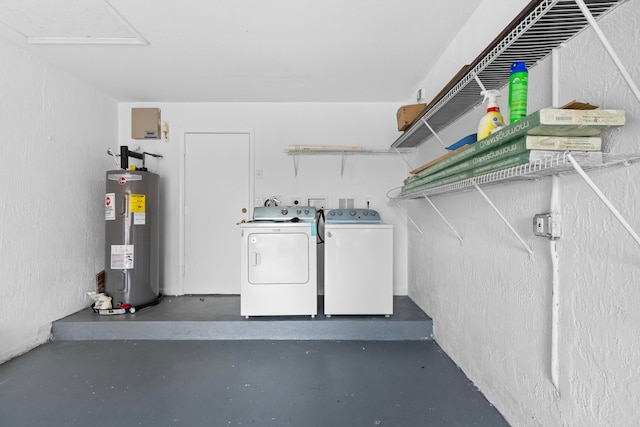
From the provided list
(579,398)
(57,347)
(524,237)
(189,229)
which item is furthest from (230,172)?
(579,398)

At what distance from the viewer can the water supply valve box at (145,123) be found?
10.8 ft

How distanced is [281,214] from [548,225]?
210 cm

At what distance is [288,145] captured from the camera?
11.0 feet

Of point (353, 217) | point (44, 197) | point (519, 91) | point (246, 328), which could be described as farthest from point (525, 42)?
point (44, 197)

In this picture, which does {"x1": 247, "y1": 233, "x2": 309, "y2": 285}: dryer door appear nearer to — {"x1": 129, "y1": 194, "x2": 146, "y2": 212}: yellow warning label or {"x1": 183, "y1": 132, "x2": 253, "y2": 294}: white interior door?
{"x1": 183, "y1": 132, "x2": 253, "y2": 294}: white interior door

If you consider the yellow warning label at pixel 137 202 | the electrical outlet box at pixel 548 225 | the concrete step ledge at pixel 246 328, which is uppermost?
the yellow warning label at pixel 137 202

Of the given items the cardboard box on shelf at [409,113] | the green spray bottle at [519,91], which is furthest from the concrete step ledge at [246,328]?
the green spray bottle at [519,91]

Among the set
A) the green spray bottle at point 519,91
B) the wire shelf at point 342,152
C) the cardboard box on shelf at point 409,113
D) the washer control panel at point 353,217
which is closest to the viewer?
the green spray bottle at point 519,91

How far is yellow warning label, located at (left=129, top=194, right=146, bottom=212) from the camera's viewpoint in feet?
9.10

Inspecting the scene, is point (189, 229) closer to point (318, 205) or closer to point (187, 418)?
point (318, 205)

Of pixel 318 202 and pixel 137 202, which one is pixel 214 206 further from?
pixel 318 202

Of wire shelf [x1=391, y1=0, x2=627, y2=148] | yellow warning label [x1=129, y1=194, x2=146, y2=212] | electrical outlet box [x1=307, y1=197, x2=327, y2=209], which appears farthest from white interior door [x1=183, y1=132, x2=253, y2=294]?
wire shelf [x1=391, y1=0, x2=627, y2=148]

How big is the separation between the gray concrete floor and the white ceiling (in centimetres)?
234

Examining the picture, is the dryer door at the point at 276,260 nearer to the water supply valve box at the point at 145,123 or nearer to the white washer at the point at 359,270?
the white washer at the point at 359,270
